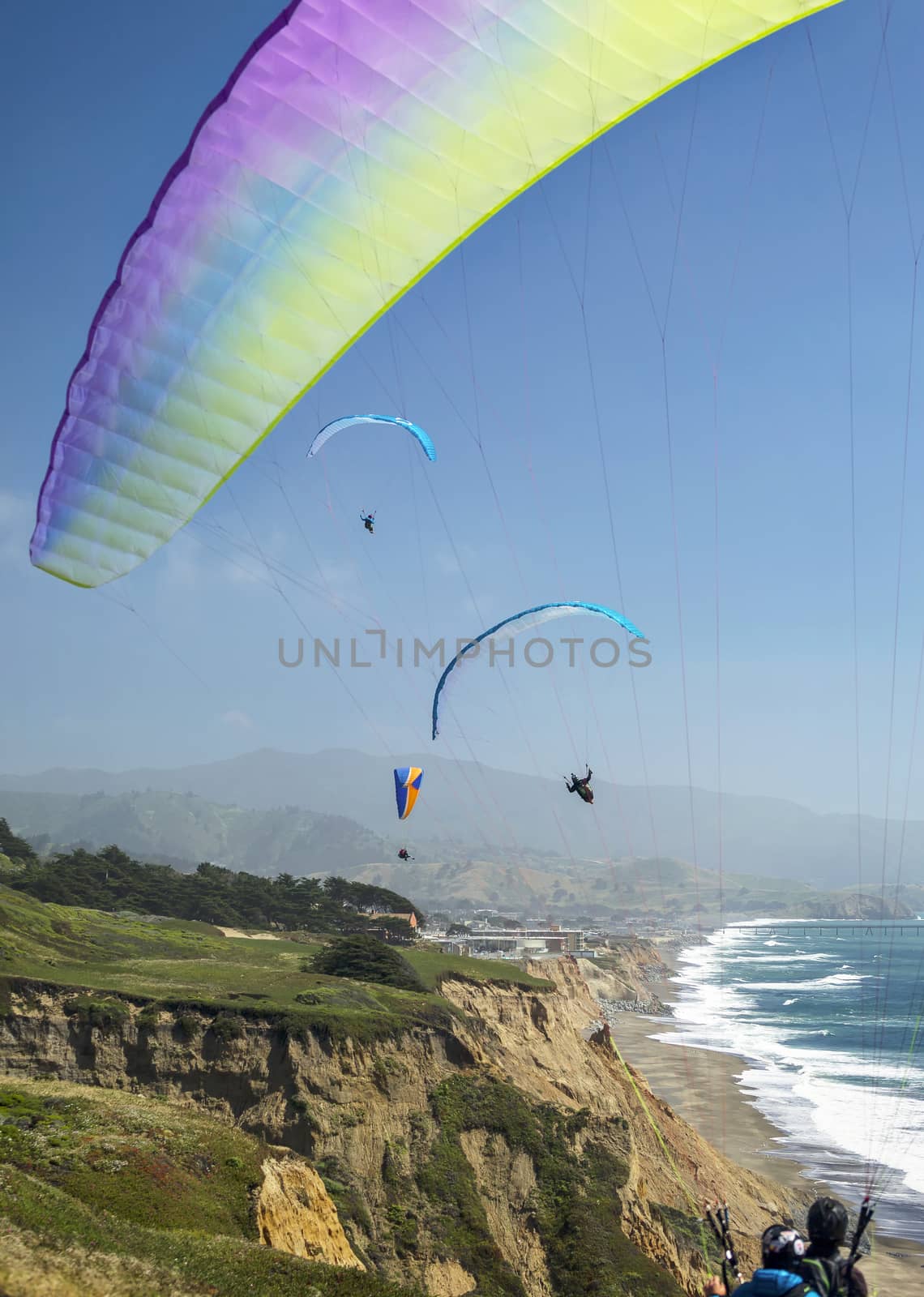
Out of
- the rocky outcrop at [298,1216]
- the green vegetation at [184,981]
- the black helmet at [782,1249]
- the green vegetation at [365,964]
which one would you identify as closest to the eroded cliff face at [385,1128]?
the green vegetation at [184,981]

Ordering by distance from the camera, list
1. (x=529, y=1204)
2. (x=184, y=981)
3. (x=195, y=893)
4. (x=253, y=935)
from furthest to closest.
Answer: (x=195, y=893), (x=253, y=935), (x=184, y=981), (x=529, y=1204)

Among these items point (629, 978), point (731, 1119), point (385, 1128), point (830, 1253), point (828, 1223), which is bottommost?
point (629, 978)

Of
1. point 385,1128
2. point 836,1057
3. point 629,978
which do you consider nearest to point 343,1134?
point 385,1128

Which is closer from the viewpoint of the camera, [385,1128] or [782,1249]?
[782,1249]

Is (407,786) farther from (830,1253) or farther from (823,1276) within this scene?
(823,1276)

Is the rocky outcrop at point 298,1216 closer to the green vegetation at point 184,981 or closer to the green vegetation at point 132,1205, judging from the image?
the green vegetation at point 132,1205

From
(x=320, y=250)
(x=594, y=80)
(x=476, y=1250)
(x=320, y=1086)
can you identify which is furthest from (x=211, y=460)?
(x=476, y=1250)

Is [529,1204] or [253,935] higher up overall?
[253,935]
